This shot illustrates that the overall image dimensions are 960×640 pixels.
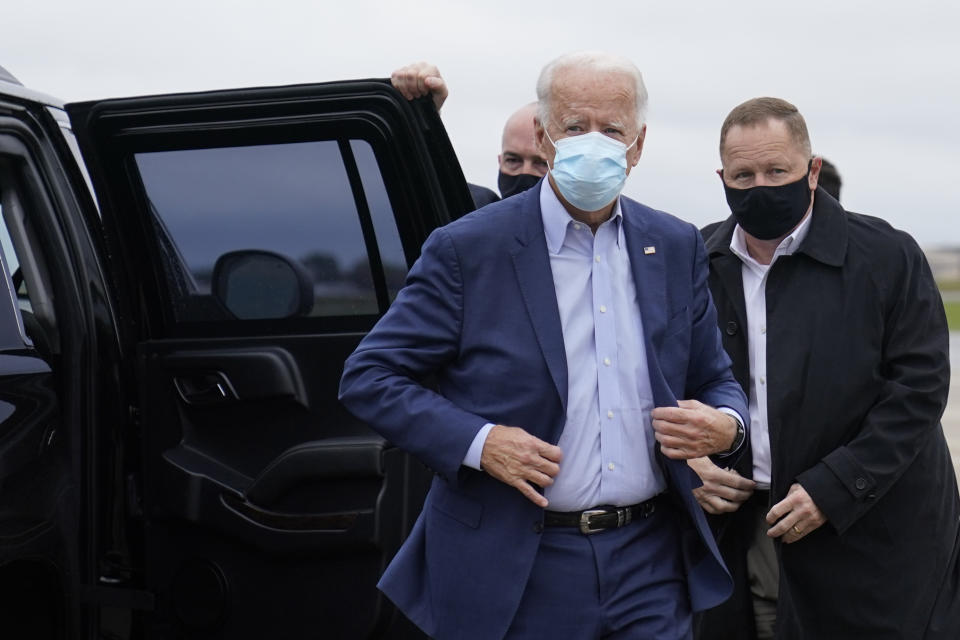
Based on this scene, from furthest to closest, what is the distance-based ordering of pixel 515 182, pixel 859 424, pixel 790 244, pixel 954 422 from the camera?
1. pixel 954 422
2. pixel 515 182
3. pixel 790 244
4. pixel 859 424

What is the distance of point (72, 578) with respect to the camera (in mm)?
3078

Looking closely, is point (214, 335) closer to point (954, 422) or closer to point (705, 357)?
point (705, 357)

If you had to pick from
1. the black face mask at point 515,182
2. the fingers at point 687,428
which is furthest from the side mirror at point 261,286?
the black face mask at point 515,182

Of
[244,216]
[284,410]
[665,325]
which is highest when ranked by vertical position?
[244,216]

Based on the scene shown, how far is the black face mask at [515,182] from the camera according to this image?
4688 millimetres

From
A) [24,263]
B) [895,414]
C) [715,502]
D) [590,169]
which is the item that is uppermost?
[590,169]

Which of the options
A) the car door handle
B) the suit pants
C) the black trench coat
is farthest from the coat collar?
the car door handle

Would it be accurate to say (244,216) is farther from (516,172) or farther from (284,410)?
(516,172)

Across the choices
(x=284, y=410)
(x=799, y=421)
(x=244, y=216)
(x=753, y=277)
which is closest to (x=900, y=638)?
(x=799, y=421)

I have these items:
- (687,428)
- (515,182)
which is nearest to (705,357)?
(687,428)

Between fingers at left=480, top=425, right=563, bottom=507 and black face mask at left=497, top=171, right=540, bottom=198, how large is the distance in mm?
2250

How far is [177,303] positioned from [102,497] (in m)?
0.53

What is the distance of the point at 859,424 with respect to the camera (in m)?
3.55

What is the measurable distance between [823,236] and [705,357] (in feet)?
3.18
